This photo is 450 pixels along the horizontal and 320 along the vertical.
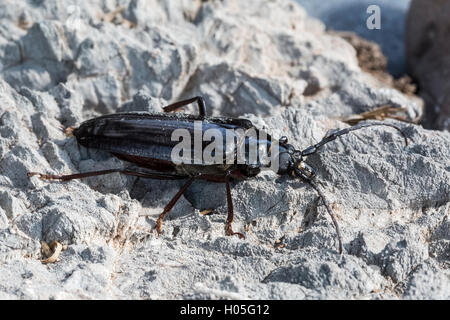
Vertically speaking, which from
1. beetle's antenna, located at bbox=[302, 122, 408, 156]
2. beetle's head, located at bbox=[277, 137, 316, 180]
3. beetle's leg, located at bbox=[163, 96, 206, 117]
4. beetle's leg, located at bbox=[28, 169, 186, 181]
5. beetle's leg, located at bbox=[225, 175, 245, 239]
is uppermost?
beetle's leg, located at bbox=[163, 96, 206, 117]

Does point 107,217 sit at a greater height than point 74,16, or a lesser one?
lesser

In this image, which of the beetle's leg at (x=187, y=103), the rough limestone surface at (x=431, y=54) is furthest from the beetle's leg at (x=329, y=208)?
the rough limestone surface at (x=431, y=54)

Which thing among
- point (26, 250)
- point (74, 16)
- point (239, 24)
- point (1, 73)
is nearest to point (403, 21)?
point (239, 24)

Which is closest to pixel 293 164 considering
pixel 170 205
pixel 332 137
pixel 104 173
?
pixel 332 137

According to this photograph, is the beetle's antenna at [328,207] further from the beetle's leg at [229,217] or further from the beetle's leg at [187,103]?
the beetle's leg at [187,103]

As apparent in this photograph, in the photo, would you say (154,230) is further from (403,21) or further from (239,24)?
(403,21)

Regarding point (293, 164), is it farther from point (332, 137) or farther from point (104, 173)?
point (104, 173)

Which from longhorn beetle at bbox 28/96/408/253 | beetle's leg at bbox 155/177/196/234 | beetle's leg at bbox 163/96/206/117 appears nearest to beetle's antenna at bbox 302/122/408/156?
longhorn beetle at bbox 28/96/408/253

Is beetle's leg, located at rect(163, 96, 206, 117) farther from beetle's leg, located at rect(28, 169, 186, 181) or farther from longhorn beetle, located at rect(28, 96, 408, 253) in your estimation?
beetle's leg, located at rect(28, 169, 186, 181)
